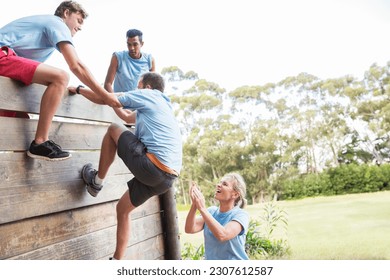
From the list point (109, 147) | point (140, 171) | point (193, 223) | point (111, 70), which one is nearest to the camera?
point (140, 171)

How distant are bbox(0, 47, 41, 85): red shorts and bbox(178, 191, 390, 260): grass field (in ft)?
12.3

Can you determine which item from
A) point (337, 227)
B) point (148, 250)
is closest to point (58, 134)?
point (148, 250)

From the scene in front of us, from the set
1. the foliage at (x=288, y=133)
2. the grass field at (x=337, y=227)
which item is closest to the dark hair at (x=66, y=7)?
the grass field at (x=337, y=227)

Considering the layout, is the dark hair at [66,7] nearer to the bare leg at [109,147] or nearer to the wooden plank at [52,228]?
the bare leg at [109,147]

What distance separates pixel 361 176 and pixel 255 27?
2137mm

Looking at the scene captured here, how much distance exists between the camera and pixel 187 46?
5.29m

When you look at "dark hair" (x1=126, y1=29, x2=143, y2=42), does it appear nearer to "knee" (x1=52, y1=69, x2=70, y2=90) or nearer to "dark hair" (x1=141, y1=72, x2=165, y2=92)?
"dark hair" (x1=141, y1=72, x2=165, y2=92)

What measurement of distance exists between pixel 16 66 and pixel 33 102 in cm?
16

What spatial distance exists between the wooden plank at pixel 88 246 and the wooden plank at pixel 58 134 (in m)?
0.41

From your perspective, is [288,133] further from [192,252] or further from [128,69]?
[128,69]

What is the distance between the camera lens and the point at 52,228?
1.95 meters

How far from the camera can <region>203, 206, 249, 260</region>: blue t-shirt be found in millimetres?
2158

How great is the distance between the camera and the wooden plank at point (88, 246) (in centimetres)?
190
